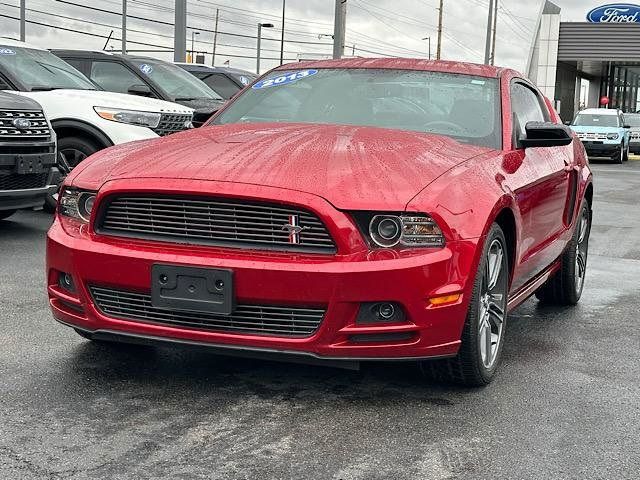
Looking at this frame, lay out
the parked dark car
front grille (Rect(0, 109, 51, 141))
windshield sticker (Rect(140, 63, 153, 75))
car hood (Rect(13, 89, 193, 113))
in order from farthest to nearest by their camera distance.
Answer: the parked dark car, windshield sticker (Rect(140, 63, 153, 75)), car hood (Rect(13, 89, 193, 113)), front grille (Rect(0, 109, 51, 141))

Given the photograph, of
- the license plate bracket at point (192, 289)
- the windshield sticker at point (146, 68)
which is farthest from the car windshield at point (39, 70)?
the license plate bracket at point (192, 289)

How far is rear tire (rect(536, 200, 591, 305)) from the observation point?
6496 mm

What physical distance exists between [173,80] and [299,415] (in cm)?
1085

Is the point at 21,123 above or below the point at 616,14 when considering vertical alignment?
below

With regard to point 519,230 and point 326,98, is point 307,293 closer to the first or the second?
point 519,230

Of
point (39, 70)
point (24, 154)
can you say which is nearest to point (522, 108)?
point (24, 154)

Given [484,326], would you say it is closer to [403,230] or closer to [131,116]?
[403,230]

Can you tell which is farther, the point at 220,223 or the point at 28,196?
the point at 28,196

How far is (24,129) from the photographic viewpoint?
336 inches

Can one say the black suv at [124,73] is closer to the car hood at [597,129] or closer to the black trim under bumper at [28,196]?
the black trim under bumper at [28,196]

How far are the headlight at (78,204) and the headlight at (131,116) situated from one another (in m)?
5.92

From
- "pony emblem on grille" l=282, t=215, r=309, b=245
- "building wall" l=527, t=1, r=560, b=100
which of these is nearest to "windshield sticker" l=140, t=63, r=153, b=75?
"pony emblem on grille" l=282, t=215, r=309, b=245

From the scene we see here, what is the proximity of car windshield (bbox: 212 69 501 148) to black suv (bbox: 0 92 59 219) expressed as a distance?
3342 millimetres

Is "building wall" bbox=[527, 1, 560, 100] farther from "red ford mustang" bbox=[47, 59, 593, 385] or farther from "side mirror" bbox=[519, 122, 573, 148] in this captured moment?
"red ford mustang" bbox=[47, 59, 593, 385]
